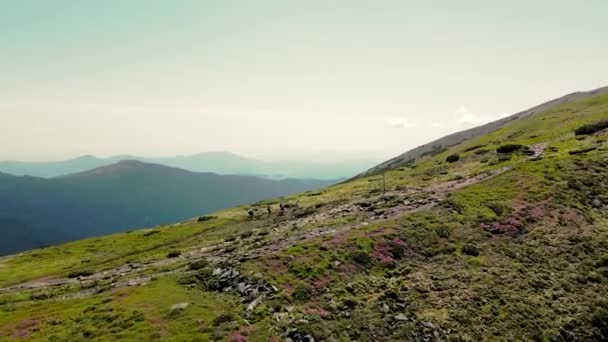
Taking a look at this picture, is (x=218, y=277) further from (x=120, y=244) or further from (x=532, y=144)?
(x=532, y=144)

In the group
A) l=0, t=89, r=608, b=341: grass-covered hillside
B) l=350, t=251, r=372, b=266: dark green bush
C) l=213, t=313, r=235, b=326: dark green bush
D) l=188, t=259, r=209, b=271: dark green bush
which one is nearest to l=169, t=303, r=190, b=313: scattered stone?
l=0, t=89, r=608, b=341: grass-covered hillside

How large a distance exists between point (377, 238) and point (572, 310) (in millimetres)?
18097

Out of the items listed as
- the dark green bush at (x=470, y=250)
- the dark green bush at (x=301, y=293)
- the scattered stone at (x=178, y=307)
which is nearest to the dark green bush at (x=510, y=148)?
the dark green bush at (x=470, y=250)

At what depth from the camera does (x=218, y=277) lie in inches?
1626

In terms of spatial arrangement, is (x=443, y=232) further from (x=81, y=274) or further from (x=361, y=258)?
(x=81, y=274)

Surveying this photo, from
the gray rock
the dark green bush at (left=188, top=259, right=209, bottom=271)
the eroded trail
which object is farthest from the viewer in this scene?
the eroded trail

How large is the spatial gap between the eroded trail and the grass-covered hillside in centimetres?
37

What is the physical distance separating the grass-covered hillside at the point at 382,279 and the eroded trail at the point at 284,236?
37 cm

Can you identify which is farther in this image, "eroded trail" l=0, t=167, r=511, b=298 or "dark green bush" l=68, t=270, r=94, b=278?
"dark green bush" l=68, t=270, r=94, b=278

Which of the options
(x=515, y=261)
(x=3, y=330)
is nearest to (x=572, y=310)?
(x=515, y=261)

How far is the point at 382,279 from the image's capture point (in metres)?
40.6

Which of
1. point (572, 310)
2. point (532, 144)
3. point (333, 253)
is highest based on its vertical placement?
point (532, 144)

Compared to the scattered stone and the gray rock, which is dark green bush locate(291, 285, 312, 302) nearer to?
the gray rock

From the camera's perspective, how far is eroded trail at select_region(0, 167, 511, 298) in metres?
50.0
